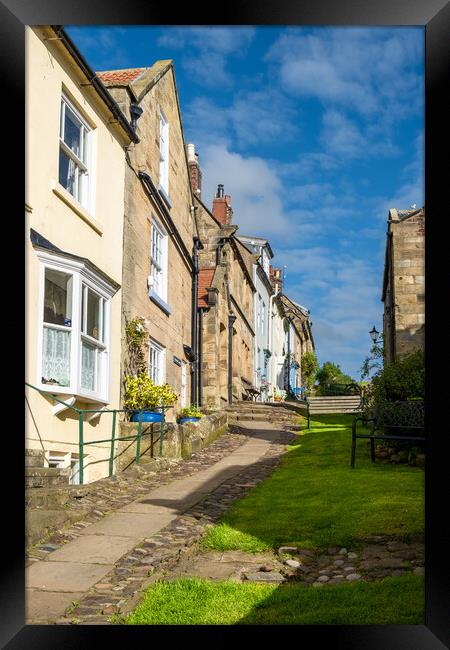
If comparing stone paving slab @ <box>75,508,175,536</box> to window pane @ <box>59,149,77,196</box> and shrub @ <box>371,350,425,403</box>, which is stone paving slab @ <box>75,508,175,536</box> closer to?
window pane @ <box>59,149,77,196</box>

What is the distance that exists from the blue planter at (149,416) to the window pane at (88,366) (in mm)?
1834

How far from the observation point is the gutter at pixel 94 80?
10844 mm

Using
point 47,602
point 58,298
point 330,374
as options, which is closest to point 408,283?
point 58,298

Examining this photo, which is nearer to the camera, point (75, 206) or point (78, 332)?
point (78, 332)

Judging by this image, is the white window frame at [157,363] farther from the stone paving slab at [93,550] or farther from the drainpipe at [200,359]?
the stone paving slab at [93,550]

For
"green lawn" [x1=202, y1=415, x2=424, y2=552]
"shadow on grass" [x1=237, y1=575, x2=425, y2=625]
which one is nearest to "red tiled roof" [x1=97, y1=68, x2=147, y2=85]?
"green lawn" [x1=202, y1=415, x2=424, y2=552]

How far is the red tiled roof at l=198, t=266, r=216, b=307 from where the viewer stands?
2430cm

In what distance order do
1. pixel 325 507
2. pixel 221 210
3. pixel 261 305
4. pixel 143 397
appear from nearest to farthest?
1. pixel 325 507
2. pixel 143 397
3. pixel 221 210
4. pixel 261 305

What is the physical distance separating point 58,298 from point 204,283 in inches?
574

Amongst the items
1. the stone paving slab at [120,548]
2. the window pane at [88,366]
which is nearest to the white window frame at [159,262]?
the window pane at [88,366]

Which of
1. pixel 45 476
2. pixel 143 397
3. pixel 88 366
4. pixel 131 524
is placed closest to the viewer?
pixel 131 524

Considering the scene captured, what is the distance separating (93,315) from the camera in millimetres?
12430

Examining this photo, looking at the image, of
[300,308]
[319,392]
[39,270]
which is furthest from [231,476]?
[300,308]
